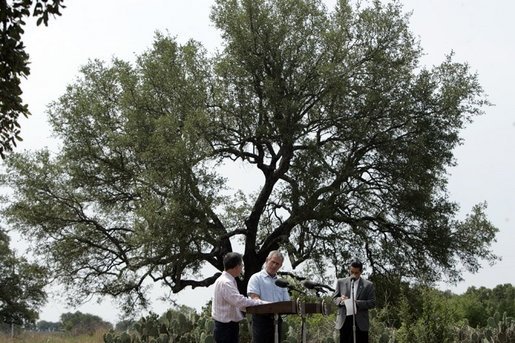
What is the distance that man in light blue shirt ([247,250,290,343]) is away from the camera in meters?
8.43

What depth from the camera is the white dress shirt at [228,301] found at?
7.94m

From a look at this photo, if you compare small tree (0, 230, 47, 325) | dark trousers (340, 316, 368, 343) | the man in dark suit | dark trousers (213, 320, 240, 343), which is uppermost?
small tree (0, 230, 47, 325)

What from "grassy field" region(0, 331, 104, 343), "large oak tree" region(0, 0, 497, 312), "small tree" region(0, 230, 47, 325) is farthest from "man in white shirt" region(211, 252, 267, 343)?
"small tree" region(0, 230, 47, 325)

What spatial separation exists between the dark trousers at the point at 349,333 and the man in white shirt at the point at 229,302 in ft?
9.70

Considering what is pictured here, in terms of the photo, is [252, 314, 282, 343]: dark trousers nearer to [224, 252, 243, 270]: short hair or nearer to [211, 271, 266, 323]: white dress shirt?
[211, 271, 266, 323]: white dress shirt

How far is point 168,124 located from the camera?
26062 millimetres

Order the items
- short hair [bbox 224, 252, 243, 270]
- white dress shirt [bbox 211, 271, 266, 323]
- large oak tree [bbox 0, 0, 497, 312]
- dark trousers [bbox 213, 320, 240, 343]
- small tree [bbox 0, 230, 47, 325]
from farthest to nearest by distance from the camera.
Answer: small tree [bbox 0, 230, 47, 325] → large oak tree [bbox 0, 0, 497, 312] → dark trousers [bbox 213, 320, 240, 343] → short hair [bbox 224, 252, 243, 270] → white dress shirt [bbox 211, 271, 266, 323]

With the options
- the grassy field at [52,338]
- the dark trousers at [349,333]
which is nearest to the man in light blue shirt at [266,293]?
the dark trousers at [349,333]

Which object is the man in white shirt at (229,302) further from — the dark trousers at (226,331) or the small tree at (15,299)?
the small tree at (15,299)

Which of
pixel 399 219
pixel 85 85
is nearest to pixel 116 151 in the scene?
pixel 85 85

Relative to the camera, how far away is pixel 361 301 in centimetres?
1078

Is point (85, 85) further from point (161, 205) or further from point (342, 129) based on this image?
point (342, 129)

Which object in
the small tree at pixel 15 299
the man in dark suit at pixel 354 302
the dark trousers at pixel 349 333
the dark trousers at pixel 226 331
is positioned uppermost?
the small tree at pixel 15 299

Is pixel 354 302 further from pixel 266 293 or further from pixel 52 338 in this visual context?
pixel 52 338
